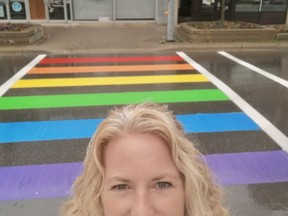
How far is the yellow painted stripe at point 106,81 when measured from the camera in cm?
860

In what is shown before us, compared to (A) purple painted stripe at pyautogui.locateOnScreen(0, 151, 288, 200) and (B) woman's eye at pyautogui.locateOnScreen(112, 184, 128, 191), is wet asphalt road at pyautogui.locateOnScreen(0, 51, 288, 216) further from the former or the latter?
(B) woman's eye at pyautogui.locateOnScreen(112, 184, 128, 191)

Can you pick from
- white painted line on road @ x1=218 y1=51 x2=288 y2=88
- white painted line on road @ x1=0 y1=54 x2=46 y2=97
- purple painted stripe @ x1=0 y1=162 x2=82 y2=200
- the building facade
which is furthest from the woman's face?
the building facade

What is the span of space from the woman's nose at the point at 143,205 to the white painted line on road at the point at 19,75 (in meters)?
6.84

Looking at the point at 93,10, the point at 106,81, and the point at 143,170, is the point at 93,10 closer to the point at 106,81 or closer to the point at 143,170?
the point at 106,81

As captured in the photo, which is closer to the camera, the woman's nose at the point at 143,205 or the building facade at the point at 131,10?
the woman's nose at the point at 143,205

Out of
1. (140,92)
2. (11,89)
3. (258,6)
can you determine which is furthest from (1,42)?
(258,6)

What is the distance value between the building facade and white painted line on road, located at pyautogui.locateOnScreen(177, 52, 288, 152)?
366 inches

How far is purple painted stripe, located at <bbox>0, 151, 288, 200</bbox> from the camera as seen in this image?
4.01m

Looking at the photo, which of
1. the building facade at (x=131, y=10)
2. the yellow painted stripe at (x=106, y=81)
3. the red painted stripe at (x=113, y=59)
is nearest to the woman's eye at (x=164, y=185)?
the yellow painted stripe at (x=106, y=81)

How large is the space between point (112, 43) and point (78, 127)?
327 inches

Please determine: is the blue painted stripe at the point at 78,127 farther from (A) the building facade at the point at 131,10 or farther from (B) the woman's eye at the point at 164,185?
(A) the building facade at the point at 131,10

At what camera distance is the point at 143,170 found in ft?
4.98

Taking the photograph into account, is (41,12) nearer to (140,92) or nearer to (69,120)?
(140,92)

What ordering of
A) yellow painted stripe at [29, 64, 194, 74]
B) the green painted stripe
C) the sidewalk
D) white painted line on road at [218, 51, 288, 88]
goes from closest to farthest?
the green painted stripe → white painted line on road at [218, 51, 288, 88] → yellow painted stripe at [29, 64, 194, 74] → the sidewalk
